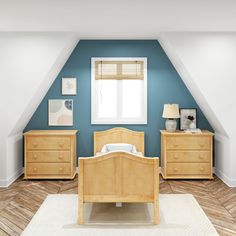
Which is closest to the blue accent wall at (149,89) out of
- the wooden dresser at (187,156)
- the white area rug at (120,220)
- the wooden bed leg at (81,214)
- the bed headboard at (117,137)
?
the bed headboard at (117,137)

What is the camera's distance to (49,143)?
5121 millimetres

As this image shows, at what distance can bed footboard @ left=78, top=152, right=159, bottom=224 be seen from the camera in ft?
10.7

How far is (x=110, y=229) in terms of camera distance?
3184mm

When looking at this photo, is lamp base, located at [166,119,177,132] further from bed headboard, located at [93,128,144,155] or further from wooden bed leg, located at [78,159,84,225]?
wooden bed leg, located at [78,159,84,225]

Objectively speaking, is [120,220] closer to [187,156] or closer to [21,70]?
[187,156]

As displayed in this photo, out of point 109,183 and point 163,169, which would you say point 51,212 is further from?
point 163,169

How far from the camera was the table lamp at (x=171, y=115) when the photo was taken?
17.1ft

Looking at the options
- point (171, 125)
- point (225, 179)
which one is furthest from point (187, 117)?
point (225, 179)

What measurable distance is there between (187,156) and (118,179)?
2.22m

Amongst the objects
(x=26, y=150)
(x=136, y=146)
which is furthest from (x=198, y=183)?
(x=26, y=150)

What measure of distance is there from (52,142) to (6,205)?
1441mm

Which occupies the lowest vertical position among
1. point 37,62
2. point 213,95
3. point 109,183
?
point 109,183

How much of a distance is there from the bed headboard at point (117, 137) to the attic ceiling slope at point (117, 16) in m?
1.74

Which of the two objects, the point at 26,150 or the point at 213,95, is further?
the point at 26,150
